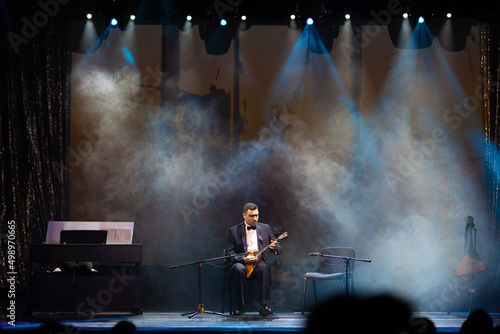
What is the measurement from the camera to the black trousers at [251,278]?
19.9ft

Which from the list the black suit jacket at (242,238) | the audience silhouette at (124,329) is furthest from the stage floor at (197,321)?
the audience silhouette at (124,329)

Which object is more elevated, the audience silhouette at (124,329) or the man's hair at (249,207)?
the man's hair at (249,207)

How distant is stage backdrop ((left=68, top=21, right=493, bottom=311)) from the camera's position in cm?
698

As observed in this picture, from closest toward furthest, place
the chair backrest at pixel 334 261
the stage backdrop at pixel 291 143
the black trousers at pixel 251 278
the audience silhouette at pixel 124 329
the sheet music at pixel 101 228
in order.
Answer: the audience silhouette at pixel 124 329 → the black trousers at pixel 251 278 → the sheet music at pixel 101 228 → the chair backrest at pixel 334 261 → the stage backdrop at pixel 291 143

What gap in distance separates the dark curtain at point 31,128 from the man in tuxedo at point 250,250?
2.32 m

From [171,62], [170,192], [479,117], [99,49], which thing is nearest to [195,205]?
[170,192]

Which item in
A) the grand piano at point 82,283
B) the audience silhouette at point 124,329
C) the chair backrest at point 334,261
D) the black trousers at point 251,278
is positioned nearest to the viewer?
the audience silhouette at point 124,329

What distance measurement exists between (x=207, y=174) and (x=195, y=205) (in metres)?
0.44

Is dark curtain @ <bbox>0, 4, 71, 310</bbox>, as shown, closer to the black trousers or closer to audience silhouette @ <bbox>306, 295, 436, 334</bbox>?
the black trousers

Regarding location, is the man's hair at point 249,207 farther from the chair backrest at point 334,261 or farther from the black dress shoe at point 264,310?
the black dress shoe at point 264,310

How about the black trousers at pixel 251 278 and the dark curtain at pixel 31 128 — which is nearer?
the black trousers at pixel 251 278

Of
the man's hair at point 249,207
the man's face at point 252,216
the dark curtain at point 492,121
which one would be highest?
the dark curtain at point 492,121

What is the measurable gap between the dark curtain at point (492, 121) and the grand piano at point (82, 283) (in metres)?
4.49

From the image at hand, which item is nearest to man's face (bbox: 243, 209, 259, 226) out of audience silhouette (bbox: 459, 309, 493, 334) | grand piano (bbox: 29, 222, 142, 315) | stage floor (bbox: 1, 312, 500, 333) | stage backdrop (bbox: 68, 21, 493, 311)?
stage backdrop (bbox: 68, 21, 493, 311)
